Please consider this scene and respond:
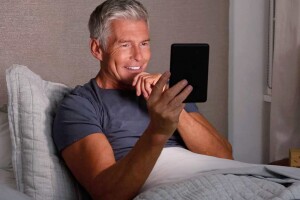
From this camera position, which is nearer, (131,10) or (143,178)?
(143,178)

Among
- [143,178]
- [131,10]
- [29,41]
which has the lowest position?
[143,178]

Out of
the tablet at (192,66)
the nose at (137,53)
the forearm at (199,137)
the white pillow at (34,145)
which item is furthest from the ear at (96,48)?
the tablet at (192,66)

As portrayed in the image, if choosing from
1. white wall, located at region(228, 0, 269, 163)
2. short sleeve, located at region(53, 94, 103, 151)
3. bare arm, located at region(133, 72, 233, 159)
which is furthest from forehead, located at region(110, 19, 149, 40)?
white wall, located at region(228, 0, 269, 163)

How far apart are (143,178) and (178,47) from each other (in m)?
0.32

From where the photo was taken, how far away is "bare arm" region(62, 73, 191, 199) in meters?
1.01

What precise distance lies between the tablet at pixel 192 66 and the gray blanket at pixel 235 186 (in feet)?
0.67

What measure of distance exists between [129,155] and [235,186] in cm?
25

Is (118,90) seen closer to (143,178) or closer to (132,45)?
(132,45)

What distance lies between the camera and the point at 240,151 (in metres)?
2.54

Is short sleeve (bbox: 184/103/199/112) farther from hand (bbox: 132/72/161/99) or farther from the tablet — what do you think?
the tablet

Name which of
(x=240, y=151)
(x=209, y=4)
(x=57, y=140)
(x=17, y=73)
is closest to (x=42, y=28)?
(x=17, y=73)

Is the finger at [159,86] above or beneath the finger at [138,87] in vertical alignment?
above

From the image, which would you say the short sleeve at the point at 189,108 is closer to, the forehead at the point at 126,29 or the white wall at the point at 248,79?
the forehead at the point at 126,29

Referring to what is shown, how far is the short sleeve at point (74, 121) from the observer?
51.8 inches
